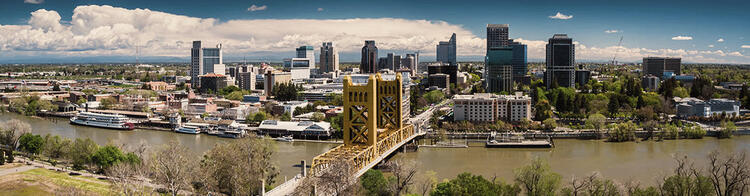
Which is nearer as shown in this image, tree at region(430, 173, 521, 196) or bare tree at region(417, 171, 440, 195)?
tree at region(430, 173, 521, 196)

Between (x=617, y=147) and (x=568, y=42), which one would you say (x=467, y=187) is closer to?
(x=617, y=147)

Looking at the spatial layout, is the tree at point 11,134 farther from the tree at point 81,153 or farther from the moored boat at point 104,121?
the moored boat at point 104,121

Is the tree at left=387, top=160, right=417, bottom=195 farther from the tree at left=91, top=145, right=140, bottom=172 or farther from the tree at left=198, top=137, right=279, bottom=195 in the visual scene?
the tree at left=91, top=145, right=140, bottom=172

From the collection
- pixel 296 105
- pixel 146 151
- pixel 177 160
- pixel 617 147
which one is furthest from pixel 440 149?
pixel 296 105

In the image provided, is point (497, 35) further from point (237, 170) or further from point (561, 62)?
point (237, 170)

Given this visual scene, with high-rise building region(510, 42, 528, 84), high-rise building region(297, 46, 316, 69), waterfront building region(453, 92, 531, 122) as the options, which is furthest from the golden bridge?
high-rise building region(297, 46, 316, 69)

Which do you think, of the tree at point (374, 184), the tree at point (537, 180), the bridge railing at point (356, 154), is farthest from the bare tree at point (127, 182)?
the tree at point (537, 180)

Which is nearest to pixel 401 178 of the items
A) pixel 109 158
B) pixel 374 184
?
pixel 374 184

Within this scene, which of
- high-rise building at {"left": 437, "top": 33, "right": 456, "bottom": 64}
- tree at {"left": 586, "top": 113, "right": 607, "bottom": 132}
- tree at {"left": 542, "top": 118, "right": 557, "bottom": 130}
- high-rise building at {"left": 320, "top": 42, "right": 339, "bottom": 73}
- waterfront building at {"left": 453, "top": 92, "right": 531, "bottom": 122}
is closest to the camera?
tree at {"left": 586, "top": 113, "right": 607, "bottom": 132}
